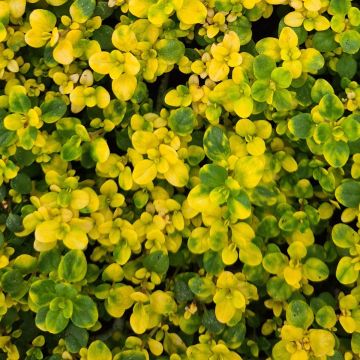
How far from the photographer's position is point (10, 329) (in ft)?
4.30

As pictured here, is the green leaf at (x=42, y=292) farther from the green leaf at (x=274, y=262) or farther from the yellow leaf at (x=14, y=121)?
the green leaf at (x=274, y=262)

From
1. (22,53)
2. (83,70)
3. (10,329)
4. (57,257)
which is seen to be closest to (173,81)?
(83,70)

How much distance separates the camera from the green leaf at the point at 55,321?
117 cm

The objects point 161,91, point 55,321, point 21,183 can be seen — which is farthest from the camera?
point 161,91

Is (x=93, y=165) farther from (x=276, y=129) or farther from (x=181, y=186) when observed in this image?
(x=276, y=129)

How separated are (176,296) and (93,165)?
318 mm

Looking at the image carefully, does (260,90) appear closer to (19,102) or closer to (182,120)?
(182,120)

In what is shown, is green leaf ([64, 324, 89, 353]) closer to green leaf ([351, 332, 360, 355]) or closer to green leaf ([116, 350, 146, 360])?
green leaf ([116, 350, 146, 360])

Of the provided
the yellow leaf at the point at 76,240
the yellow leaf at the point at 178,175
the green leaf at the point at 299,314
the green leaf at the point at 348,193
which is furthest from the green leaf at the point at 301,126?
the yellow leaf at the point at 76,240

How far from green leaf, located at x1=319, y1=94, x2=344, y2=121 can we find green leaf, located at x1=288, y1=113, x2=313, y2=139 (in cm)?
3

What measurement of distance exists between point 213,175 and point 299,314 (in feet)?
1.03

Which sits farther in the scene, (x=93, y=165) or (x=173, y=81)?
(x=173, y=81)

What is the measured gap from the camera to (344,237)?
124cm

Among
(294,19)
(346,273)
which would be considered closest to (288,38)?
(294,19)
